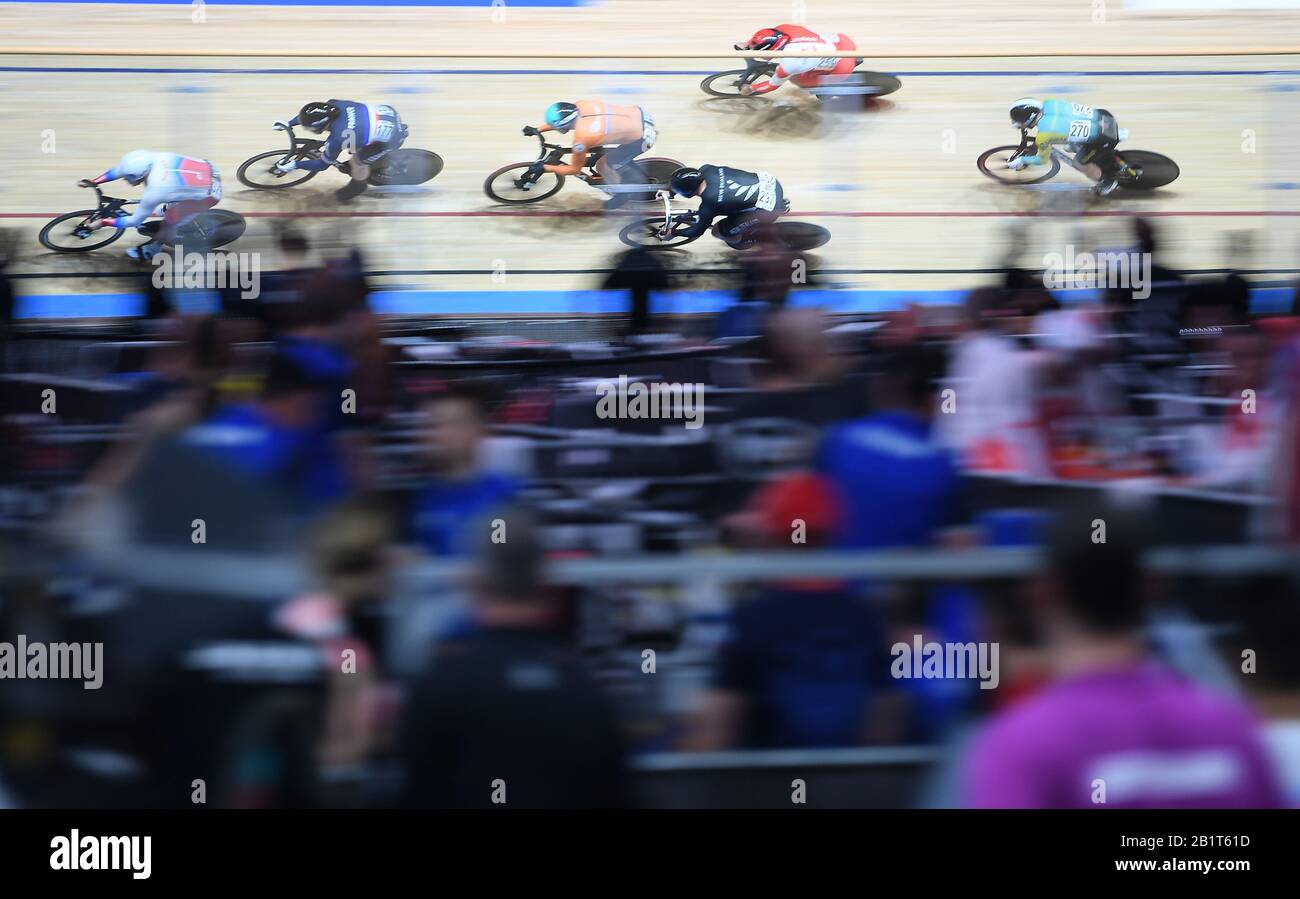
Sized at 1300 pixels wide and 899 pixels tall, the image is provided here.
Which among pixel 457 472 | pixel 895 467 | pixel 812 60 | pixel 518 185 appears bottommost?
pixel 518 185

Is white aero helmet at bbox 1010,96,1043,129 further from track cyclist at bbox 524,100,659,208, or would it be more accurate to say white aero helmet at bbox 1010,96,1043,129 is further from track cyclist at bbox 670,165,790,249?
track cyclist at bbox 524,100,659,208

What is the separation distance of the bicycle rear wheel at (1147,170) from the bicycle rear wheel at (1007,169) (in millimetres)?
586

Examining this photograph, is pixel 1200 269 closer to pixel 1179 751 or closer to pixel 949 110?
pixel 949 110

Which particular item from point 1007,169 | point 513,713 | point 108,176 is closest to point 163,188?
point 108,176

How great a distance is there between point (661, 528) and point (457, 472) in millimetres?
889

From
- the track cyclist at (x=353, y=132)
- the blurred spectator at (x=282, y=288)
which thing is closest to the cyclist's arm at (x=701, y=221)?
the track cyclist at (x=353, y=132)

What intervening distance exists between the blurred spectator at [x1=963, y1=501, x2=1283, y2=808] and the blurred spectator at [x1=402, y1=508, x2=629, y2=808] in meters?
0.65

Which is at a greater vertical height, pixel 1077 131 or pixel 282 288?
pixel 1077 131

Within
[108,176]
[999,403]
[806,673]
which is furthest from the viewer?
[108,176]

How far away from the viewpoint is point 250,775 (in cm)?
228

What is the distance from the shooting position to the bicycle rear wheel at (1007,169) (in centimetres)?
487

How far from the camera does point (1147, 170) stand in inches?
221

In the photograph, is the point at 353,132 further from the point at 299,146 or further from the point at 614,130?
the point at 614,130
